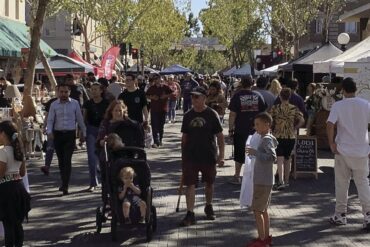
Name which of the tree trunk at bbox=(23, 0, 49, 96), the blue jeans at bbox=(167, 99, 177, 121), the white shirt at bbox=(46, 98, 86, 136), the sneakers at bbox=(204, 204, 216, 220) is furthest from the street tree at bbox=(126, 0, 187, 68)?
the sneakers at bbox=(204, 204, 216, 220)

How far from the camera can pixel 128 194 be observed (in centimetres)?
765

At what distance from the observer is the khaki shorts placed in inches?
290

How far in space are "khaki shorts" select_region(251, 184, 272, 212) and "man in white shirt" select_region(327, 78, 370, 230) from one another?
58.3 inches

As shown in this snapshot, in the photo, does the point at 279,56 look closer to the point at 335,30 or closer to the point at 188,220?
the point at 335,30

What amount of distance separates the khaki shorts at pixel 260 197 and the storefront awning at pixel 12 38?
2004cm

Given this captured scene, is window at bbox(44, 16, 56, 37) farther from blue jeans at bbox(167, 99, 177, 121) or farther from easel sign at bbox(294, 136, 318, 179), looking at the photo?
easel sign at bbox(294, 136, 318, 179)

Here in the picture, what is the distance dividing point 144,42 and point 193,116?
1986 inches

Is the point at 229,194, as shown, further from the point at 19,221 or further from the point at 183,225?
the point at 19,221

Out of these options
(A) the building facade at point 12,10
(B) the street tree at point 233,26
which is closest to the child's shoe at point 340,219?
(A) the building facade at point 12,10

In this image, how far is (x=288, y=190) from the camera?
11438 millimetres

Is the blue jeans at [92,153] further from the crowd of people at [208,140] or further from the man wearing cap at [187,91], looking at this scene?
the man wearing cap at [187,91]

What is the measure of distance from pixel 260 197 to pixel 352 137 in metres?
1.73

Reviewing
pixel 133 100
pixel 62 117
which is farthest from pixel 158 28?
pixel 62 117

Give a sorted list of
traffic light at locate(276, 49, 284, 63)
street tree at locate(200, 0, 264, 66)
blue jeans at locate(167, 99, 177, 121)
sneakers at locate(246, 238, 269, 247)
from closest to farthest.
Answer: sneakers at locate(246, 238, 269, 247)
blue jeans at locate(167, 99, 177, 121)
traffic light at locate(276, 49, 284, 63)
street tree at locate(200, 0, 264, 66)
